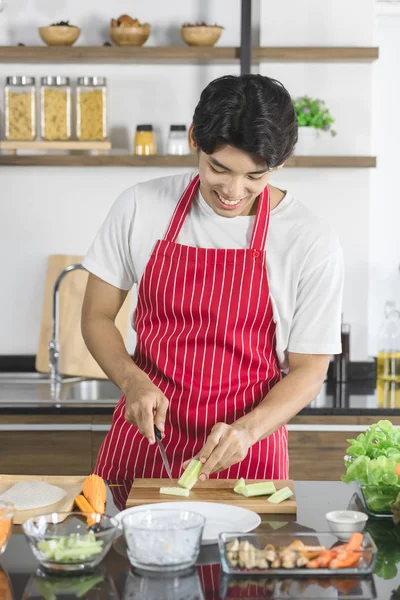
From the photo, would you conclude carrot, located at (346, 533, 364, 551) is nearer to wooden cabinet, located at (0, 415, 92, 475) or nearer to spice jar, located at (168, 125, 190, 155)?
wooden cabinet, located at (0, 415, 92, 475)

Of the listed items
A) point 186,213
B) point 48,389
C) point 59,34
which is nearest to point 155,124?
point 59,34

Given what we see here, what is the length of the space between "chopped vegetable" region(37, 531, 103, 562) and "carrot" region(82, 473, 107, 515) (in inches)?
11.9

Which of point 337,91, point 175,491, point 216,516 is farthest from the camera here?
point 337,91

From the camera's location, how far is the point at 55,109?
3.63 metres

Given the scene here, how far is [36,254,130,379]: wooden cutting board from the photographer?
12.4 feet

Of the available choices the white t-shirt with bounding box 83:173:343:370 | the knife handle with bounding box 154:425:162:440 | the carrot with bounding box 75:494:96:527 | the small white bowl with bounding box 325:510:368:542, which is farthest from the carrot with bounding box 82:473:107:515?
the white t-shirt with bounding box 83:173:343:370

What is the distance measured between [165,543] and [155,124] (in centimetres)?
263

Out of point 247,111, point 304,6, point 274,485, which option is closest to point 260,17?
point 304,6

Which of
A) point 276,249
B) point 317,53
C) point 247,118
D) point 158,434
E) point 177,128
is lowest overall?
point 158,434

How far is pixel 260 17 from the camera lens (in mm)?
3609

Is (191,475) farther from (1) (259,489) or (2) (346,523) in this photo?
(2) (346,523)

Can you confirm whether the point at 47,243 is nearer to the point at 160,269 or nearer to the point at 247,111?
the point at 160,269

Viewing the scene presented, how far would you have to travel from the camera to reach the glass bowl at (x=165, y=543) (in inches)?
54.2

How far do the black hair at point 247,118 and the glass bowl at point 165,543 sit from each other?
763 mm
